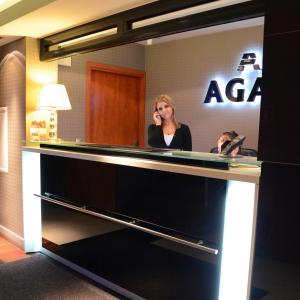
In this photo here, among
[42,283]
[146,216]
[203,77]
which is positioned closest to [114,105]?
[203,77]

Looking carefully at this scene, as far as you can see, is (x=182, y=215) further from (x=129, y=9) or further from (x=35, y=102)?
(x=35, y=102)

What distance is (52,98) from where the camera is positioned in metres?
3.21

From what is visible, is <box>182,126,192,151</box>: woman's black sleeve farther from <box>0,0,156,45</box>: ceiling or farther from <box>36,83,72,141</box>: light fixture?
<box>0,0,156,45</box>: ceiling

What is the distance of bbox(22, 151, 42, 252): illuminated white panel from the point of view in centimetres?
343

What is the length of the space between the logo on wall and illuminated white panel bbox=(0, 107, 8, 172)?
270cm

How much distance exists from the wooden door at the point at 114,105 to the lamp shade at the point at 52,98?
1599 mm

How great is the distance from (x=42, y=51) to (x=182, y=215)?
89.0 inches

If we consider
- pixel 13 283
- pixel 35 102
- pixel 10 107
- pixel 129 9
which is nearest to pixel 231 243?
pixel 129 9

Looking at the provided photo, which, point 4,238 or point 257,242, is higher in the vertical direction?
point 257,242

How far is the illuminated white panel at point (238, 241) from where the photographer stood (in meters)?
1.74

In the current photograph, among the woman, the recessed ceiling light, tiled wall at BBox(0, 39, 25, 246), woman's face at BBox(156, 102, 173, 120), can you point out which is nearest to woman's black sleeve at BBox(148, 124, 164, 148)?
the woman

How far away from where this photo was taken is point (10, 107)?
3666mm

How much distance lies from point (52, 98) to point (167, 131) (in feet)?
Result: 3.62

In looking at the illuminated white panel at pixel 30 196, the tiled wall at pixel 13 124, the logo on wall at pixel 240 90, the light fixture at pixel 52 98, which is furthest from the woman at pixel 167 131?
the logo on wall at pixel 240 90
